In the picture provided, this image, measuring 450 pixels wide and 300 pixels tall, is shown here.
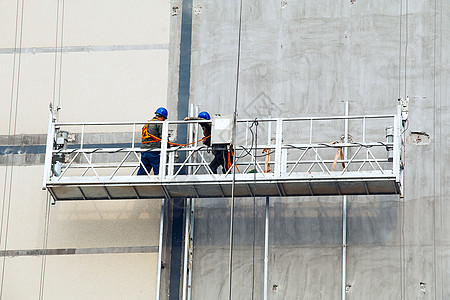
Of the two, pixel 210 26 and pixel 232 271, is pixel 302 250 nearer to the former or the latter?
pixel 232 271

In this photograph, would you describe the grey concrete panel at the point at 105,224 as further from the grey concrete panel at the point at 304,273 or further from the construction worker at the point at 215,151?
the grey concrete panel at the point at 304,273

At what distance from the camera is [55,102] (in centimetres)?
2373

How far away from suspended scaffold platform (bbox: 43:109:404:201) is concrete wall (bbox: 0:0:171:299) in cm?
71

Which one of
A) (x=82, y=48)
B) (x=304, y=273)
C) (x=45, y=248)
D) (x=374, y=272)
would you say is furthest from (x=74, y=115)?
(x=374, y=272)

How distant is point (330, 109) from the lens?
2273 centimetres

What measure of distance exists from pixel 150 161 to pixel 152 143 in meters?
0.35

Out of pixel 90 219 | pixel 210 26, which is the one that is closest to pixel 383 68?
pixel 210 26

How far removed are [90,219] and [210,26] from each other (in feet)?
15.4

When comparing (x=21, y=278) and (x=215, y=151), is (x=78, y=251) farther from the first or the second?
(x=215, y=151)

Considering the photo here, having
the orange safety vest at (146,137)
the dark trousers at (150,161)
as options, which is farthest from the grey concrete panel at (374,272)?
the orange safety vest at (146,137)

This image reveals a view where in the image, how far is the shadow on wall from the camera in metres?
21.9

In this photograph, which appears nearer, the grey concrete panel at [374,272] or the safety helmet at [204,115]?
the grey concrete panel at [374,272]

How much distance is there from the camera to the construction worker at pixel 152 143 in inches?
856

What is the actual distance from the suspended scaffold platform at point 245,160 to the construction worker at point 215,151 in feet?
0.52
